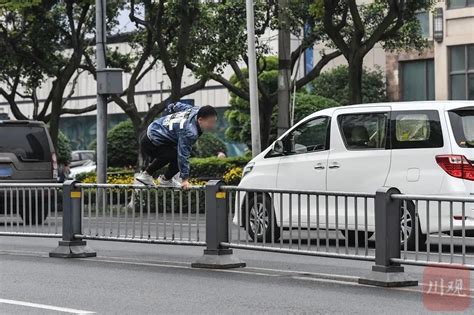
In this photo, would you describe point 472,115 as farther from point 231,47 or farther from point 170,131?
point 231,47

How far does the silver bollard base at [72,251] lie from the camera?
14156mm

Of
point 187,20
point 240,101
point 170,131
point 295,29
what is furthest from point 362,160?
point 240,101

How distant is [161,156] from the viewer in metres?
13.9

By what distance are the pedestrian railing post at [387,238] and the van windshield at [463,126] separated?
3829 millimetres

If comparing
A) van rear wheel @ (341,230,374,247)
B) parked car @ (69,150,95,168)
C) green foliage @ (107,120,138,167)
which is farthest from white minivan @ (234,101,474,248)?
parked car @ (69,150,95,168)

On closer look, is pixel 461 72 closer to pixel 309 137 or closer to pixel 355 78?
pixel 355 78

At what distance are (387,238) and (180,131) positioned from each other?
129 inches

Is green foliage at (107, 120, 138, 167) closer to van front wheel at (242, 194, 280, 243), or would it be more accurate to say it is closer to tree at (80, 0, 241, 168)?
tree at (80, 0, 241, 168)

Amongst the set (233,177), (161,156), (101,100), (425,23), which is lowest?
(233,177)

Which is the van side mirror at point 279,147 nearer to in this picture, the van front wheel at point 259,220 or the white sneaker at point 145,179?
the white sneaker at point 145,179

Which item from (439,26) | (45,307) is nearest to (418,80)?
(439,26)

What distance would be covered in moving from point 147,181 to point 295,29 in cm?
1818

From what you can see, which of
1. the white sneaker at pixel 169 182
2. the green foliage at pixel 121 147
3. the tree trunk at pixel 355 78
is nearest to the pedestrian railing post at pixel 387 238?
the white sneaker at pixel 169 182

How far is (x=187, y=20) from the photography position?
28688 mm
